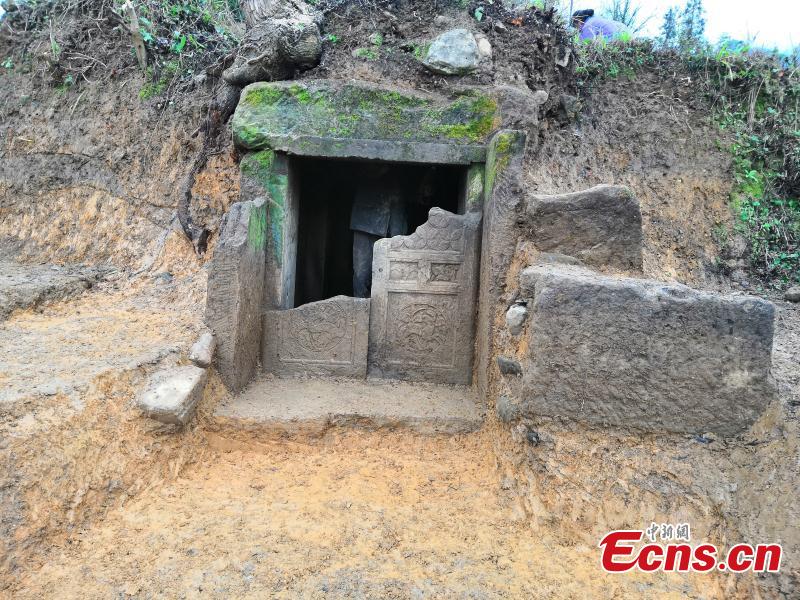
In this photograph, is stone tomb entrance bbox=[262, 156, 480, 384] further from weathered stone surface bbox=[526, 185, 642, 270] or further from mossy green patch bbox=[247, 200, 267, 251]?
weathered stone surface bbox=[526, 185, 642, 270]

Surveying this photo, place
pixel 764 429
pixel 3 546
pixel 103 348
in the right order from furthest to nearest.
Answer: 1. pixel 103 348
2. pixel 764 429
3. pixel 3 546

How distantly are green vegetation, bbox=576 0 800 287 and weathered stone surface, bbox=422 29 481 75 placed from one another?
1.24m

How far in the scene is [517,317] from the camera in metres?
2.86

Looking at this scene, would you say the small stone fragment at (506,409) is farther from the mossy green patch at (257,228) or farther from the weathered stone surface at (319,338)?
the mossy green patch at (257,228)

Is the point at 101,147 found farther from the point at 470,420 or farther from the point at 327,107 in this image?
the point at 470,420

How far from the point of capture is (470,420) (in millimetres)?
3295

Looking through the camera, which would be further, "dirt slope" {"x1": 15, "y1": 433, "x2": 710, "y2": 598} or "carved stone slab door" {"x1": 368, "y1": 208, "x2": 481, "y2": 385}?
"carved stone slab door" {"x1": 368, "y1": 208, "x2": 481, "y2": 385}

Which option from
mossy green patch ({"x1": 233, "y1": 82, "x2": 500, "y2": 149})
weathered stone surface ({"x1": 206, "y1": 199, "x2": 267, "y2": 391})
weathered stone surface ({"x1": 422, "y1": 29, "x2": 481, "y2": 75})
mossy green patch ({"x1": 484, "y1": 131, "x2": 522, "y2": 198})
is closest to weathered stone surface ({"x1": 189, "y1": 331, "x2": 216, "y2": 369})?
weathered stone surface ({"x1": 206, "y1": 199, "x2": 267, "y2": 391})

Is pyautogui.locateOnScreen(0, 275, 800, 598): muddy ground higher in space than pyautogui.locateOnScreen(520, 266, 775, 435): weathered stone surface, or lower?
lower

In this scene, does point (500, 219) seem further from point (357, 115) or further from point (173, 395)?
point (173, 395)

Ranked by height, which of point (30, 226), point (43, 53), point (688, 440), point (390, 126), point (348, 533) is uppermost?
point (43, 53)

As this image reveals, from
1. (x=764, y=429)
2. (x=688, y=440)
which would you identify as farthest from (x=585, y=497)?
(x=764, y=429)

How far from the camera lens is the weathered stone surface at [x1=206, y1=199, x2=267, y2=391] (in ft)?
10.9

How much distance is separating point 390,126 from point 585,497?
2653mm
